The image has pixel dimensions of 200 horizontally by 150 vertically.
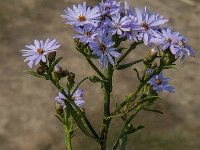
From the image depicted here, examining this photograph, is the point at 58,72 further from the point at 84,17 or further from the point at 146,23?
the point at 146,23

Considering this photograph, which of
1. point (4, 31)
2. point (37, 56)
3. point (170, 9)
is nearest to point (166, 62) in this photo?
point (37, 56)

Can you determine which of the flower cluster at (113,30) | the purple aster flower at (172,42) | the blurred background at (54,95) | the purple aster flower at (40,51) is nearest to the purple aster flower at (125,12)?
the flower cluster at (113,30)

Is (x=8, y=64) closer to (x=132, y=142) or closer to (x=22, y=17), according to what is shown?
(x=22, y=17)

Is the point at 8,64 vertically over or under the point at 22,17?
under

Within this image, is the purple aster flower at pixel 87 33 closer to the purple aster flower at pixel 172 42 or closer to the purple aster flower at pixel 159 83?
the purple aster flower at pixel 172 42

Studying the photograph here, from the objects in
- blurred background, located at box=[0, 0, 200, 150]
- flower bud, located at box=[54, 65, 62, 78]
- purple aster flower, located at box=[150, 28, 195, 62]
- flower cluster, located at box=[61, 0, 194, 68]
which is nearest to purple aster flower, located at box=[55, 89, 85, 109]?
flower bud, located at box=[54, 65, 62, 78]

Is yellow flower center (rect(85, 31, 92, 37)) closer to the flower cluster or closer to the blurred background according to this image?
the flower cluster

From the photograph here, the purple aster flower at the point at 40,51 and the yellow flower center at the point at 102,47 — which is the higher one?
the purple aster flower at the point at 40,51
